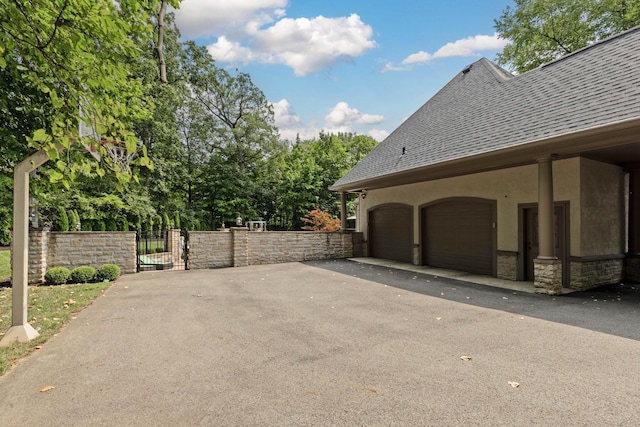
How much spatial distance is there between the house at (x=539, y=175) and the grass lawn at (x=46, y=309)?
877 centimetres

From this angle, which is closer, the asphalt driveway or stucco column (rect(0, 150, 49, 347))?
the asphalt driveway

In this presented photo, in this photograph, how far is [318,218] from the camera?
21.4 metres

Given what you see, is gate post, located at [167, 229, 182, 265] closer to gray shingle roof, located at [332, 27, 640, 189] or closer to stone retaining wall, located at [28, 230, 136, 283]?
stone retaining wall, located at [28, 230, 136, 283]

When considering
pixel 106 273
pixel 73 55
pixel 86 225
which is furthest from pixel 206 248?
pixel 86 225

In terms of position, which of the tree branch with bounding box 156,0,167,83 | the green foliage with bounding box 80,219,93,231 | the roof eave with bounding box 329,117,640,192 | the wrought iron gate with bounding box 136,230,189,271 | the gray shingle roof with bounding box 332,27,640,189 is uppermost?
the tree branch with bounding box 156,0,167,83

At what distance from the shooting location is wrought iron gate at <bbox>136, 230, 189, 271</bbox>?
1154 cm

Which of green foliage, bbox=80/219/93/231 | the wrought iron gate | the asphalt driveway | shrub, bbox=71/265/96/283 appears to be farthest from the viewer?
green foliage, bbox=80/219/93/231

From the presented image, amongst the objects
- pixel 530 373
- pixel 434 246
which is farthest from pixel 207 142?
pixel 530 373

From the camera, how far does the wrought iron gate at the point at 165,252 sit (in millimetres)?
11541

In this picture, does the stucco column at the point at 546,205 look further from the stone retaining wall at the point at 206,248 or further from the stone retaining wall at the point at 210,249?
the stone retaining wall at the point at 210,249

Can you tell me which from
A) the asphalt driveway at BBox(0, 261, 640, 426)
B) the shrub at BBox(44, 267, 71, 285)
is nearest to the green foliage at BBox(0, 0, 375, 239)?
the shrub at BBox(44, 267, 71, 285)

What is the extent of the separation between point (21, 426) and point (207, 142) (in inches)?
974

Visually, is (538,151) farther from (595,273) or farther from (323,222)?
(323,222)

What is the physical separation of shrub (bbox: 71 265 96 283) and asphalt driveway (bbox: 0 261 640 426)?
3508 mm
